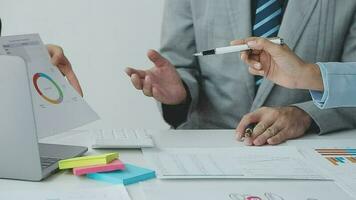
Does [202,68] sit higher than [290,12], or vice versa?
[290,12]

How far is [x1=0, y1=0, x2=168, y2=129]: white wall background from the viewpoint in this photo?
211 centimetres

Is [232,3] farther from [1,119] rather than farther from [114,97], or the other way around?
[114,97]

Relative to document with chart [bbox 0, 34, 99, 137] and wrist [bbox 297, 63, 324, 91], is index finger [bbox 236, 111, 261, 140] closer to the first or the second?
wrist [bbox 297, 63, 324, 91]

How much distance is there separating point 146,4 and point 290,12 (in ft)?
3.04

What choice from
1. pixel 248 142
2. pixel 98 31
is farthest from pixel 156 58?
pixel 98 31

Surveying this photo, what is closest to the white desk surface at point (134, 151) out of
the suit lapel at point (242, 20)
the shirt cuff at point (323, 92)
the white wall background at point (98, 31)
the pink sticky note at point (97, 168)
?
the pink sticky note at point (97, 168)

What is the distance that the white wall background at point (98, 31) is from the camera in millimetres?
2109

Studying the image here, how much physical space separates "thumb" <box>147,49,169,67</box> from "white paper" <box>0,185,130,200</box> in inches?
20.5

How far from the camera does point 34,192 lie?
73cm

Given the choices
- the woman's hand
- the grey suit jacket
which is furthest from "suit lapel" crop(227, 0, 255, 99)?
the woman's hand

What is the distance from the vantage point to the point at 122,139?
1.02 metres

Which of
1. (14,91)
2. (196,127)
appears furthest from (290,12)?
(14,91)

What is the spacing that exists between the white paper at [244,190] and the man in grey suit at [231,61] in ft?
1.17

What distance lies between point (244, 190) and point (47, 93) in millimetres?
447
